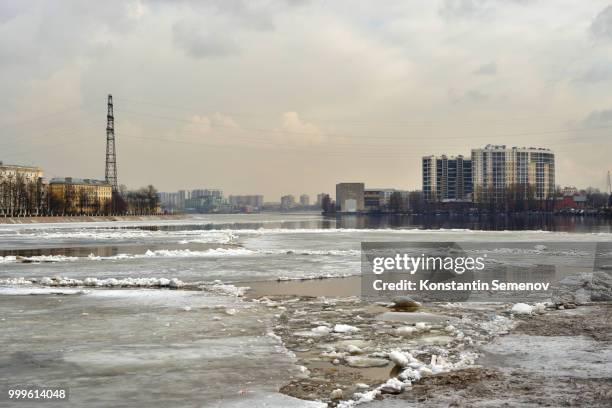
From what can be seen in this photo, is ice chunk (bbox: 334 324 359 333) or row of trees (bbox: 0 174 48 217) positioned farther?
row of trees (bbox: 0 174 48 217)

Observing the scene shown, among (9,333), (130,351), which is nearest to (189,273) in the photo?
(9,333)

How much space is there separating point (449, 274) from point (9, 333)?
1882cm

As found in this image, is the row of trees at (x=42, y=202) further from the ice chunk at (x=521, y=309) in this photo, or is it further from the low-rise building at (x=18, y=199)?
the ice chunk at (x=521, y=309)

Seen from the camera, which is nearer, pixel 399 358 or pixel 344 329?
pixel 399 358

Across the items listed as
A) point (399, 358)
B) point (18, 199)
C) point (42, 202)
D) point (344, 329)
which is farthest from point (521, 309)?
point (42, 202)

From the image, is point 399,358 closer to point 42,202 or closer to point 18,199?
point 18,199

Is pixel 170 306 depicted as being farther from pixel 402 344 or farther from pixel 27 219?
pixel 27 219

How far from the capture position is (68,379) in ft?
32.3

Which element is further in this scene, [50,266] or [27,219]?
[27,219]
